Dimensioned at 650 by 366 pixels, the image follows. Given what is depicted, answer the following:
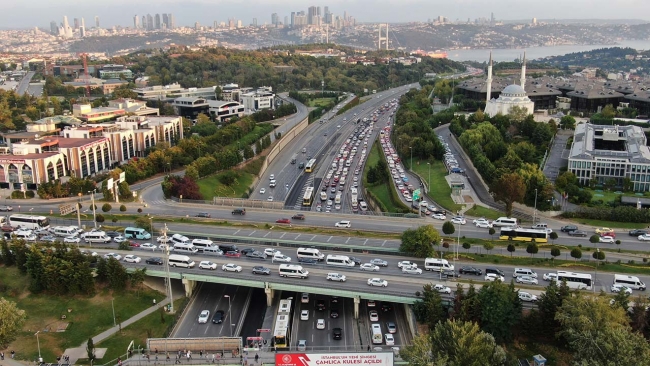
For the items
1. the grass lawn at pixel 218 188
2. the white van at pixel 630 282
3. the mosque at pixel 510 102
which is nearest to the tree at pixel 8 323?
the grass lawn at pixel 218 188

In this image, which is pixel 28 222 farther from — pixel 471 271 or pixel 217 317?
pixel 471 271

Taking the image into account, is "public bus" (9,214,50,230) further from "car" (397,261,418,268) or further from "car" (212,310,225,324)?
"car" (397,261,418,268)

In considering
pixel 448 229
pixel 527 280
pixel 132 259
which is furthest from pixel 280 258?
pixel 527 280

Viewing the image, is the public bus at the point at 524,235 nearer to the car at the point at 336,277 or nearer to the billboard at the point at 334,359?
the car at the point at 336,277

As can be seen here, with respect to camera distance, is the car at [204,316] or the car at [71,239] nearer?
the car at [204,316]

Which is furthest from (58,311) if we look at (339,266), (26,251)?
(339,266)

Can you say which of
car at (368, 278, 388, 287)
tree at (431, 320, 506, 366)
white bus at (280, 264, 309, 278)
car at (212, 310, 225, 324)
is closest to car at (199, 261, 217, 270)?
car at (212, 310, 225, 324)
